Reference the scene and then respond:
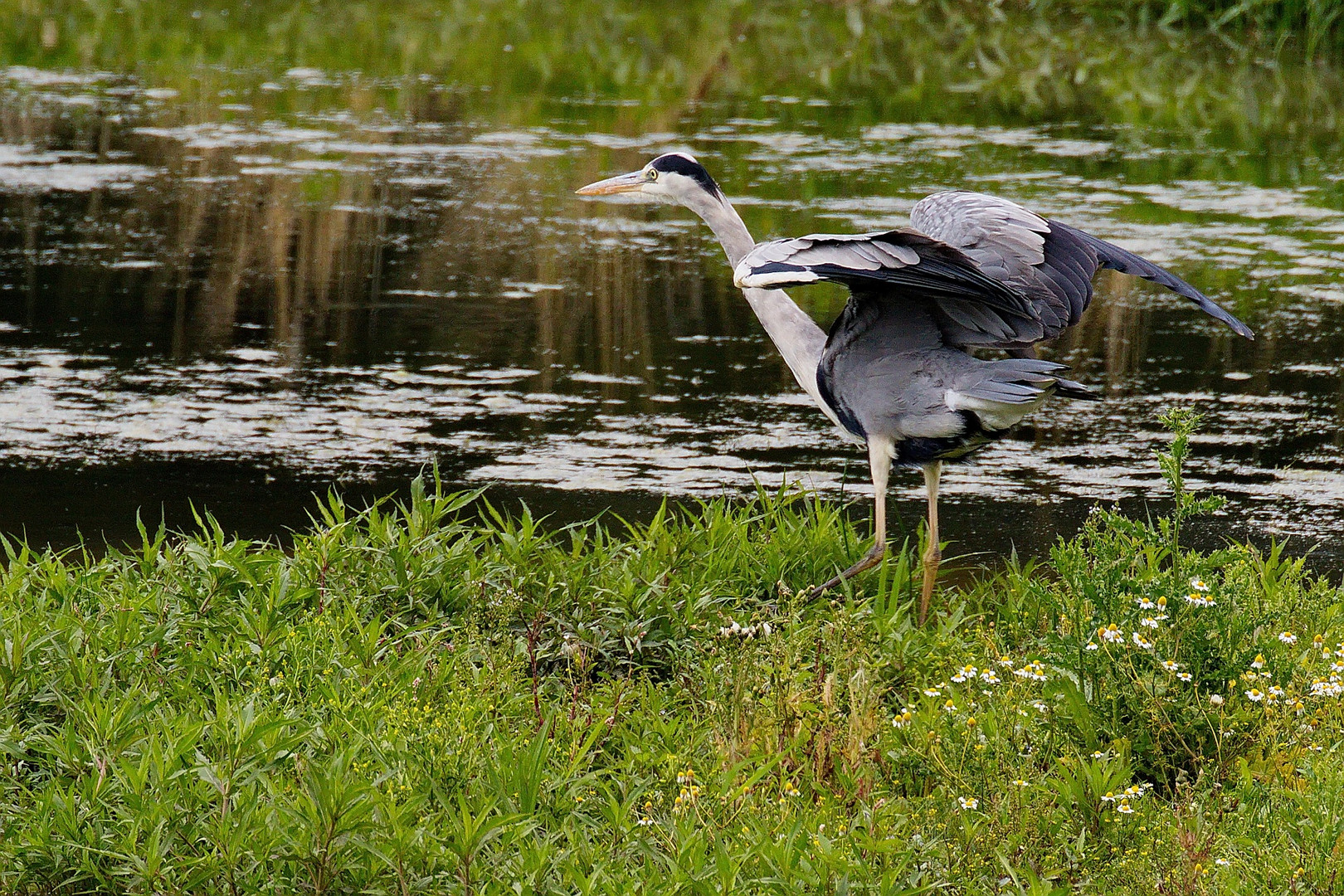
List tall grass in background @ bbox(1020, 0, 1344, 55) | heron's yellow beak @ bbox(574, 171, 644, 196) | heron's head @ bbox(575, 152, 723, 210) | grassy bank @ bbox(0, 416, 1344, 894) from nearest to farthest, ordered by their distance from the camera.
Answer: grassy bank @ bbox(0, 416, 1344, 894), heron's head @ bbox(575, 152, 723, 210), heron's yellow beak @ bbox(574, 171, 644, 196), tall grass in background @ bbox(1020, 0, 1344, 55)

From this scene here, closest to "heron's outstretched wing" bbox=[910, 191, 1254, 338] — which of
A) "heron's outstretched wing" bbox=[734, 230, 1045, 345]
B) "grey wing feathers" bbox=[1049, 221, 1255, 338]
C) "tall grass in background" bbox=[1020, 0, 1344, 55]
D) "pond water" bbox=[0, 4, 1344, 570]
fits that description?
"grey wing feathers" bbox=[1049, 221, 1255, 338]

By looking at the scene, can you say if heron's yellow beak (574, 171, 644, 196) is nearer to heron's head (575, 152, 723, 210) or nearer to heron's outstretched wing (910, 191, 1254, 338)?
heron's head (575, 152, 723, 210)

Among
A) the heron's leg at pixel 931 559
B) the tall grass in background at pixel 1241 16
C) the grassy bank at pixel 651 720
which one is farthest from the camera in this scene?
the tall grass in background at pixel 1241 16

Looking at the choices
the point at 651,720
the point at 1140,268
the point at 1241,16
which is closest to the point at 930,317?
the point at 1140,268

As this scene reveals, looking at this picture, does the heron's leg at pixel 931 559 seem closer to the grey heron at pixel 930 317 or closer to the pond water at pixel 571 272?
the grey heron at pixel 930 317

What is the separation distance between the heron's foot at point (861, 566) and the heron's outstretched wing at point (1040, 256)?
0.75 meters

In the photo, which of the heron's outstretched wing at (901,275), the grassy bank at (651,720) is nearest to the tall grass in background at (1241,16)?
the grassy bank at (651,720)

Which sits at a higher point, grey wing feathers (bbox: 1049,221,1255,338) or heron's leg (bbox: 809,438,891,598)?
grey wing feathers (bbox: 1049,221,1255,338)

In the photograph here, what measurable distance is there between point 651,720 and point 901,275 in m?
1.24

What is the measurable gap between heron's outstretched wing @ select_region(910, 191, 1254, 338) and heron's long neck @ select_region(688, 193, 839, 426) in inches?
18.1

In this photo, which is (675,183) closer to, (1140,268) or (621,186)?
(621,186)

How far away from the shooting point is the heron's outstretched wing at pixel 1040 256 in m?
4.51

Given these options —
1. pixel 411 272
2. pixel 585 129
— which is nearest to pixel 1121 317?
pixel 411 272

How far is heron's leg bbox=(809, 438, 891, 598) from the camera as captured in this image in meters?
4.57
